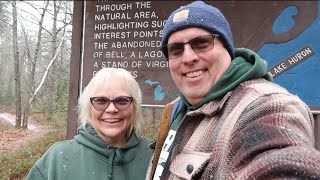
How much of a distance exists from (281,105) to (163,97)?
7.88ft

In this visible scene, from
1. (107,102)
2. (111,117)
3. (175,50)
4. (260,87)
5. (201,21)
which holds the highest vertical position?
(201,21)

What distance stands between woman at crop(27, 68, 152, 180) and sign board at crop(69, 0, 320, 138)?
3.96 feet

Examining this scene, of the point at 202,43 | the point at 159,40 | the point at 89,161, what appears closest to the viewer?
the point at 202,43

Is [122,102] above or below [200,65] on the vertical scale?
below

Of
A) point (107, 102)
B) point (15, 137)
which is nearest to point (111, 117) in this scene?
point (107, 102)

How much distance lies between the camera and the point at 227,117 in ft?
4.30

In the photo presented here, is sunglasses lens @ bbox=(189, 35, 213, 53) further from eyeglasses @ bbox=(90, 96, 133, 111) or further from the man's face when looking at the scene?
eyeglasses @ bbox=(90, 96, 133, 111)

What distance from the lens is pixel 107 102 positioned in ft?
7.55

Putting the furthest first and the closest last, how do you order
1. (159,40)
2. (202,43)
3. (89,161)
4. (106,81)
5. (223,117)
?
(159,40) → (106,81) → (89,161) → (202,43) → (223,117)

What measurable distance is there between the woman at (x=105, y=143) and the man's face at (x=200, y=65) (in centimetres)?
75

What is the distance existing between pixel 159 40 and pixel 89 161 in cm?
178

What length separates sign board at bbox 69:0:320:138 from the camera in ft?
10.4

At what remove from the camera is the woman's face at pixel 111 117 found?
90.6 inches

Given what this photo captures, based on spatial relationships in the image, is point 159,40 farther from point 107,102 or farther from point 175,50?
point 175,50
